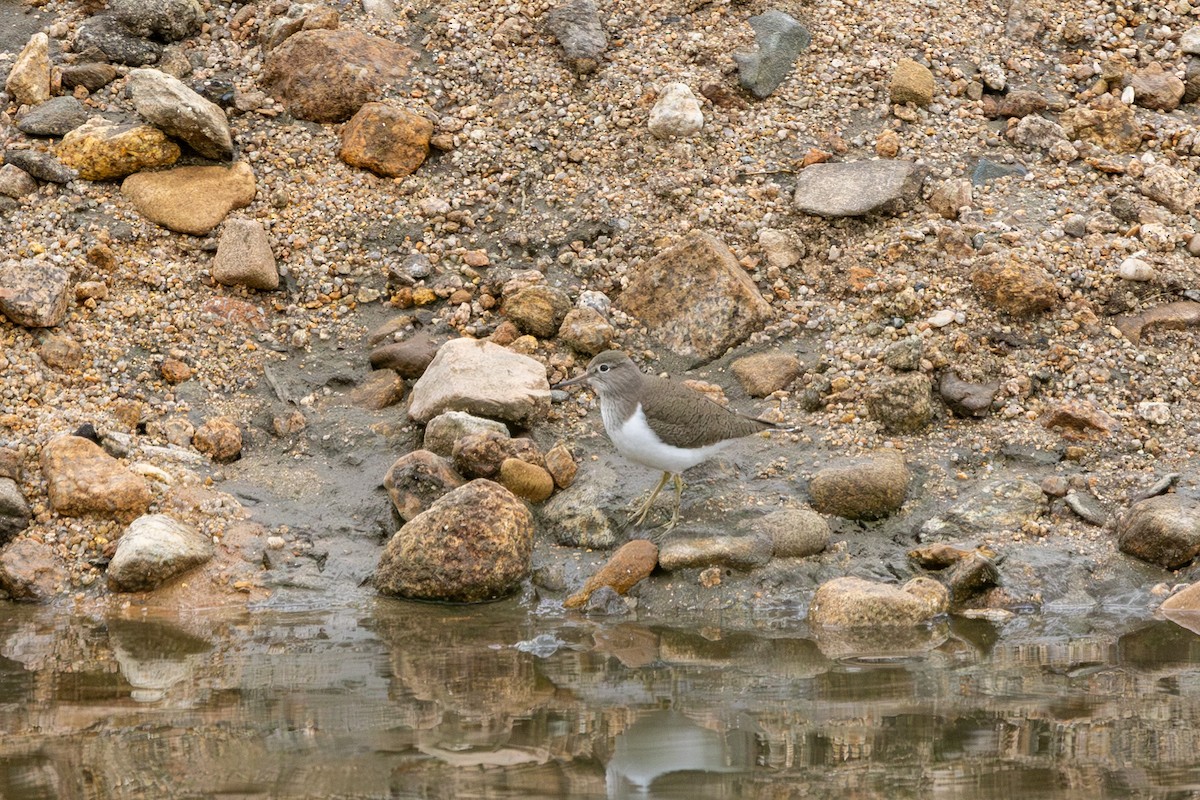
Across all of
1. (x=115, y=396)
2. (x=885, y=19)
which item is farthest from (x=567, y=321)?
(x=885, y=19)

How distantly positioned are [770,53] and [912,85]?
1.14m

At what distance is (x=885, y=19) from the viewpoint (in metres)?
10.4

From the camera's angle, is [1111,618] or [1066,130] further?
[1066,130]

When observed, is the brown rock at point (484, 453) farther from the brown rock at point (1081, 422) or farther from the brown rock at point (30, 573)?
the brown rock at point (1081, 422)

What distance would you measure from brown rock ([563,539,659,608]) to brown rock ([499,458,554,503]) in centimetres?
74

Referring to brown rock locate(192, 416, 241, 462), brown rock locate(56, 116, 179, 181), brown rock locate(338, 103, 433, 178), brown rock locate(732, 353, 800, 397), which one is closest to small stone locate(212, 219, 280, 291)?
brown rock locate(56, 116, 179, 181)

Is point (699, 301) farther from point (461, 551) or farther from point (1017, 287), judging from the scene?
point (461, 551)

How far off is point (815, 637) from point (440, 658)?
1929 mm

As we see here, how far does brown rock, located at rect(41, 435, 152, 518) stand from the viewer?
754 centimetres

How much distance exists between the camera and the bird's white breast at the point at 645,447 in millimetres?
7457

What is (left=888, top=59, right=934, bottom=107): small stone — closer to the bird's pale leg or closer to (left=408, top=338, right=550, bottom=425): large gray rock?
(left=408, top=338, right=550, bottom=425): large gray rock

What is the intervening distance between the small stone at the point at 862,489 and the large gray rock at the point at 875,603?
717mm

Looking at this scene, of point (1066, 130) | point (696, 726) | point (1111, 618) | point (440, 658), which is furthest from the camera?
point (1066, 130)

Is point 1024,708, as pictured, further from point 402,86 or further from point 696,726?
point 402,86
